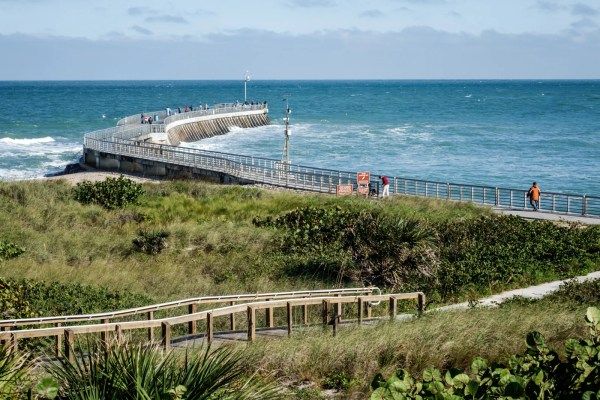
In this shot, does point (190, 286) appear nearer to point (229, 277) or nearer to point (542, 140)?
point (229, 277)

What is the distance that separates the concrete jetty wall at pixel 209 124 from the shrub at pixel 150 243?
5233 centimetres

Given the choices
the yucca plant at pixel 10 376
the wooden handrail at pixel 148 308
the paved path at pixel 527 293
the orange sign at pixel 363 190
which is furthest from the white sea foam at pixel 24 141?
the yucca plant at pixel 10 376

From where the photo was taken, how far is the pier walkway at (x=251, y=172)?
41.2m

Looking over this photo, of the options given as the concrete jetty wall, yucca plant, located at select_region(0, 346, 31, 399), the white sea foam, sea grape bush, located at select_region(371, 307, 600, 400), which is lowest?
the white sea foam

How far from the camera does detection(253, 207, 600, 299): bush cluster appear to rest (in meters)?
23.5

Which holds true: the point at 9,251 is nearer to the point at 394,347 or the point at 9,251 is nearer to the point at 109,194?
the point at 109,194

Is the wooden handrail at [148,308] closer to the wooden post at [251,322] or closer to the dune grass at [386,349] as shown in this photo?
the wooden post at [251,322]

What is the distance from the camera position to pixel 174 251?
27641 mm

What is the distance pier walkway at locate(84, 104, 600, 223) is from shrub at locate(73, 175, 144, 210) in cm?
1011

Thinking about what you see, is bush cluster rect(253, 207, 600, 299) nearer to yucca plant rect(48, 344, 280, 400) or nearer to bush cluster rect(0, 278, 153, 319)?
bush cluster rect(0, 278, 153, 319)

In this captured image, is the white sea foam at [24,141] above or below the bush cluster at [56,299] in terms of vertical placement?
below

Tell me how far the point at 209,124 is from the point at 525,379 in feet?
312

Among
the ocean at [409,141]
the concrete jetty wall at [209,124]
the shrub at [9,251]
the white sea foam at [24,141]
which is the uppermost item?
the shrub at [9,251]

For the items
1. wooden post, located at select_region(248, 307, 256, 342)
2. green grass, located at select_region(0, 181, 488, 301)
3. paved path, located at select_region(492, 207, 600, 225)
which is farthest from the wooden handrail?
paved path, located at select_region(492, 207, 600, 225)
